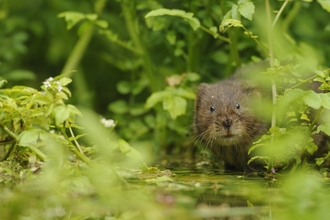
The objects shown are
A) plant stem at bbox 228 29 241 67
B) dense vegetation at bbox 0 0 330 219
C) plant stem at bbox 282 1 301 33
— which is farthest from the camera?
plant stem at bbox 282 1 301 33

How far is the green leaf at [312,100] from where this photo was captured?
141 inches

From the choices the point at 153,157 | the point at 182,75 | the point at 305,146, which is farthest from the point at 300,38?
the point at 305,146

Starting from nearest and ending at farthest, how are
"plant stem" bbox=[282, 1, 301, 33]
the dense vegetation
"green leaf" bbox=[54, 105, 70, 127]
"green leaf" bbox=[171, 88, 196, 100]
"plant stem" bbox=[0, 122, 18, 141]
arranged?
the dense vegetation
"green leaf" bbox=[54, 105, 70, 127]
"plant stem" bbox=[0, 122, 18, 141]
"green leaf" bbox=[171, 88, 196, 100]
"plant stem" bbox=[282, 1, 301, 33]

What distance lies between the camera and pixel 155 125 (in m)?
6.18

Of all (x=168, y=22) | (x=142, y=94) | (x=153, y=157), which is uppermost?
(x=168, y=22)

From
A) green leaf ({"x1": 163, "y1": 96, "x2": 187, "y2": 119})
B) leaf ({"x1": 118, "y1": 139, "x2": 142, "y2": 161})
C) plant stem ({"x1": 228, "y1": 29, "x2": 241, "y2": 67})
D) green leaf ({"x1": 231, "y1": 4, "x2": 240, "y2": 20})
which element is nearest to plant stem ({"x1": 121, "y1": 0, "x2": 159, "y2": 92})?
green leaf ({"x1": 163, "y1": 96, "x2": 187, "y2": 119})

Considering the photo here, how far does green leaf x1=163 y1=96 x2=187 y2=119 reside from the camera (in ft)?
17.7

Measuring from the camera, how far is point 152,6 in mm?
5551

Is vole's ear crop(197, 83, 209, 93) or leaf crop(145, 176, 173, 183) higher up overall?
vole's ear crop(197, 83, 209, 93)

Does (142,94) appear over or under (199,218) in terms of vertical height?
over

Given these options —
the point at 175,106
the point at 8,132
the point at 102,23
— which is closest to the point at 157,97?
the point at 175,106

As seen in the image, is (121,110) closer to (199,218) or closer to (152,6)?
(152,6)

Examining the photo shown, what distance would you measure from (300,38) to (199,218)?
14.0 ft

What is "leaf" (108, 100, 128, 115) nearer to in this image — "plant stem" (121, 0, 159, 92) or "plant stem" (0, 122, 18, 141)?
"plant stem" (121, 0, 159, 92)
